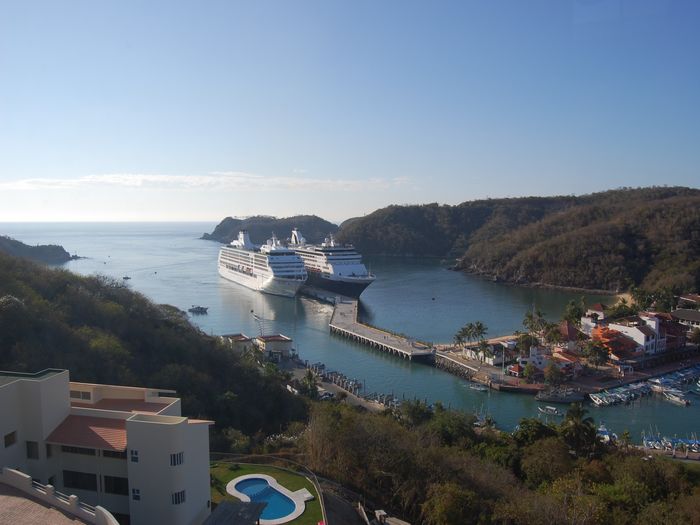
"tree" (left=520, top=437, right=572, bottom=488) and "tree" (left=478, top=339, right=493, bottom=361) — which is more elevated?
"tree" (left=520, top=437, right=572, bottom=488)

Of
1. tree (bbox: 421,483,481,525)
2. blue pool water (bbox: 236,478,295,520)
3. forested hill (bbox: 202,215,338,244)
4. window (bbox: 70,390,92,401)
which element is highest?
forested hill (bbox: 202,215,338,244)

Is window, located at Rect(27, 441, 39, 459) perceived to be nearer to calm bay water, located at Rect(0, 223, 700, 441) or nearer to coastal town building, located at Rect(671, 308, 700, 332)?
calm bay water, located at Rect(0, 223, 700, 441)

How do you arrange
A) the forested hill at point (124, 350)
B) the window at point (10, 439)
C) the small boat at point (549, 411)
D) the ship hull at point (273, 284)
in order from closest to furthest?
the window at point (10, 439)
the forested hill at point (124, 350)
the small boat at point (549, 411)
the ship hull at point (273, 284)

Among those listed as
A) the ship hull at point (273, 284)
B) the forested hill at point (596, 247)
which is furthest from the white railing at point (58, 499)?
the forested hill at point (596, 247)

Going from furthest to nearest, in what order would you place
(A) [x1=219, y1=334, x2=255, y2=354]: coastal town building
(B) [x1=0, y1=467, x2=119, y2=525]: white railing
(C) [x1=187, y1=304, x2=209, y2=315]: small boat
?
(C) [x1=187, y1=304, x2=209, y2=315]: small boat < (A) [x1=219, y1=334, x2=255, y2=354]: coastal town building < (B) [x1=0, y1=467, x2=119, y2=525]: white railing

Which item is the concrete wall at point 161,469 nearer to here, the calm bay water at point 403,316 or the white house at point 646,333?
the calm bay water at point 403,316

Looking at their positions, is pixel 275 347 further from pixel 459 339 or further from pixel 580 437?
pixel 580 437

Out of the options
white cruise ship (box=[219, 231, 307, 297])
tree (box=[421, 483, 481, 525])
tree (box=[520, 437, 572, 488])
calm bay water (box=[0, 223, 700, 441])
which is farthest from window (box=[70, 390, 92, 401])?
white cruise ship (box=[219, 231, 307, 297])
